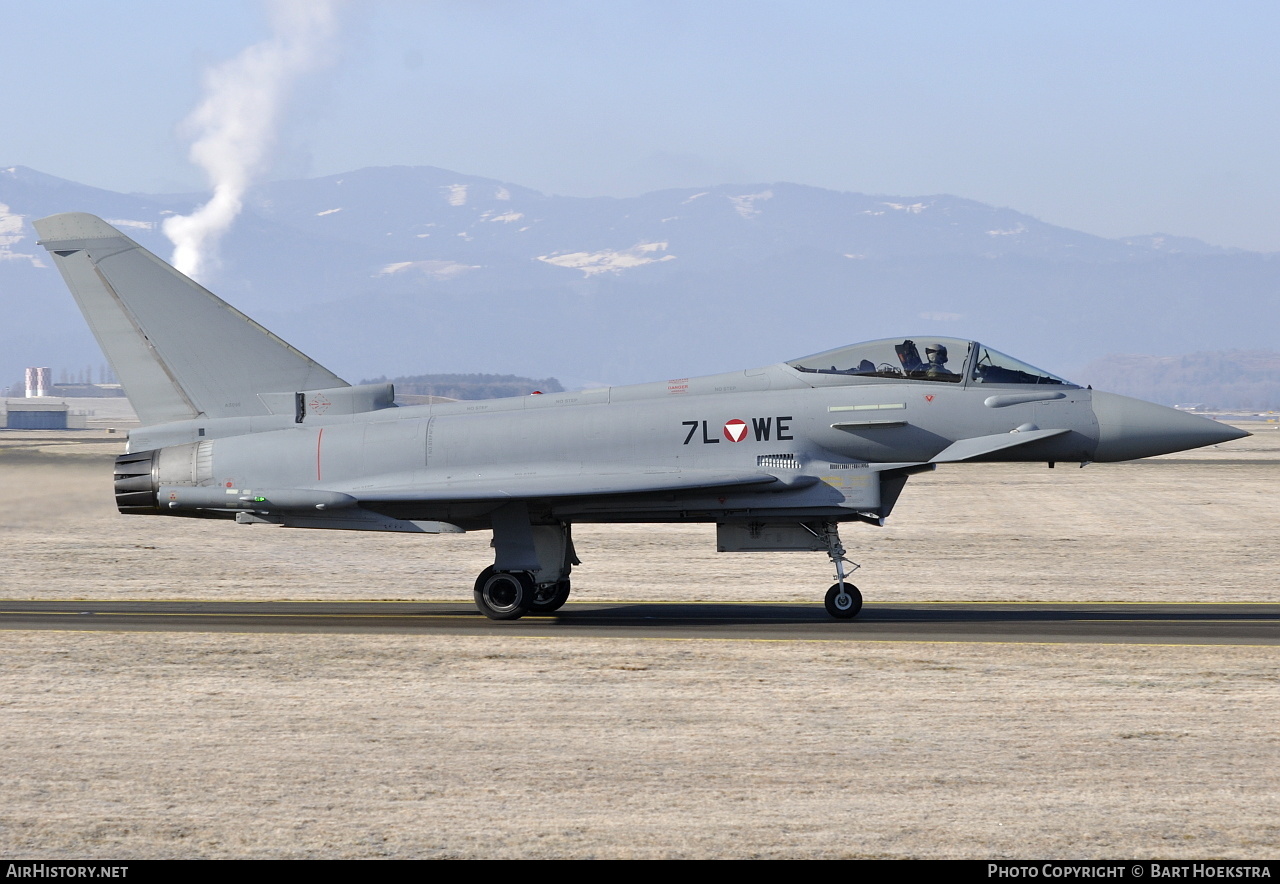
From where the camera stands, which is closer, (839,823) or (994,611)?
(839,823)

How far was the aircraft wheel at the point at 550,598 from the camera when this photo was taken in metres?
18.7

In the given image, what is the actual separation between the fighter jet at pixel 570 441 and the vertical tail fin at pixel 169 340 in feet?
0.09

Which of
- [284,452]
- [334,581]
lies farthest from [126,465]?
[334,581]

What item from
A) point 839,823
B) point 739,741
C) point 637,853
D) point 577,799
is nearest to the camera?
point 637,853

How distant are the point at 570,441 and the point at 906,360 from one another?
4.60m

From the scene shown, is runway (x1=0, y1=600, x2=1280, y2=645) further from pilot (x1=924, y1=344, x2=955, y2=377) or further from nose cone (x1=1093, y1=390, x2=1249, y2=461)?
pilot (x1=924, y1=344, x2=955, y2=377)

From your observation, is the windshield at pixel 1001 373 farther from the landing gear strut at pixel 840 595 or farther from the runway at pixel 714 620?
the runway at pixel 714 620

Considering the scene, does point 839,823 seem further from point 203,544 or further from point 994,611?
point 203,544

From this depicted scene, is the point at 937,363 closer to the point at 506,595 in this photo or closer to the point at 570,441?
the point at 570,441

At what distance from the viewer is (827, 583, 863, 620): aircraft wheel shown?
693 inches

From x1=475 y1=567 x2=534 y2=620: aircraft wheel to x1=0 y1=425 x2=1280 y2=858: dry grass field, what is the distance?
1.44 meters

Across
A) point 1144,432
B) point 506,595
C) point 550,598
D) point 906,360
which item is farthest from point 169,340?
point 1144,432

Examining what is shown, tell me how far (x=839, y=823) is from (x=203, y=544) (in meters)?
23.4

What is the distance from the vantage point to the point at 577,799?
8.98 meters
